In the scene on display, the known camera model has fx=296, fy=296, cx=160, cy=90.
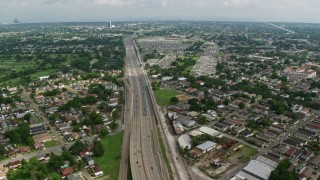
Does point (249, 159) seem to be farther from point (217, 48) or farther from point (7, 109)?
point (217, 48)

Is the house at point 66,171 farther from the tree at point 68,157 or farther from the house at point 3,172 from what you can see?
the house at point 3,172

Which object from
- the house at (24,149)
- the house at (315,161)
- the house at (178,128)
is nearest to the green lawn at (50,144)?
the house at (24,149)

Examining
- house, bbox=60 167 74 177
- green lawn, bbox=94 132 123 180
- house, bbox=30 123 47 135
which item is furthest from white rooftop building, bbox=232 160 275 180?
house, bbox=30 123 47 135

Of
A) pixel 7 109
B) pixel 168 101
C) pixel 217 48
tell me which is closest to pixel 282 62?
pixel 217 48

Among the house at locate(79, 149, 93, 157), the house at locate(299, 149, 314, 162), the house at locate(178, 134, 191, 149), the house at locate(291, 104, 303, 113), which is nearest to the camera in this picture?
the house at locate(299, 149, 314, 162)

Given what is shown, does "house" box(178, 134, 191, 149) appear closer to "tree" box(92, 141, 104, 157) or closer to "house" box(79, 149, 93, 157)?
"tree" box(92, 141, 104, 157)

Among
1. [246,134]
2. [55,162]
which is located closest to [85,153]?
[55,162]
